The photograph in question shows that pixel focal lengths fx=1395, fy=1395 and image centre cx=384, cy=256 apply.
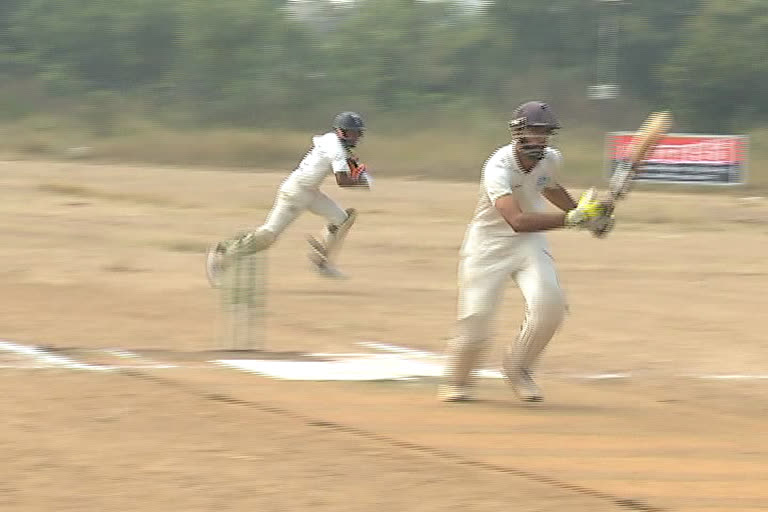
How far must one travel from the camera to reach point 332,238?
1535 centimetres

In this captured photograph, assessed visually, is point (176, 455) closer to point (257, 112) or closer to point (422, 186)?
point (422, 186)

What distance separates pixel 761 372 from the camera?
11000 mm

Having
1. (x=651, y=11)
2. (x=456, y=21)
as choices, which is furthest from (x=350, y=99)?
(x=651, y=11)

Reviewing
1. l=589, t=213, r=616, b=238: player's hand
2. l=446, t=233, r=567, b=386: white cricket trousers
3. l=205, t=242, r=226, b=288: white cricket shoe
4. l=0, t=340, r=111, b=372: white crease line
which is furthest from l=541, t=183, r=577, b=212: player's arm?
l=205, t=242, r=226, b=288: white cricket shoe

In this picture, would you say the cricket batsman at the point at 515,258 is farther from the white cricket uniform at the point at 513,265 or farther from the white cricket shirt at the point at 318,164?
the white cricket shirt at the point at 318,164

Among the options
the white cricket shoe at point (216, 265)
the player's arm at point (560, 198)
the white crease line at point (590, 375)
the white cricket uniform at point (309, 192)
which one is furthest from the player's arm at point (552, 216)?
the white cricket shoe at point (216, 265)

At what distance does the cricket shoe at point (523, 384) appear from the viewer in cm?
877

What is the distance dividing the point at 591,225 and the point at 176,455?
8.88ft

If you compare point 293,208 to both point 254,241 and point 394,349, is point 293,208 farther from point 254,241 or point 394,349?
point 394,349

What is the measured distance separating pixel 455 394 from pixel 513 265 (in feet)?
2.98

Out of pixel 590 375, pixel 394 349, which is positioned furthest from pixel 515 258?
pixel 394 349

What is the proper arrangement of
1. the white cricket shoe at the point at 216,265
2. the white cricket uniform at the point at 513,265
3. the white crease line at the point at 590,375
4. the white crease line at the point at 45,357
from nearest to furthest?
1. the white cricket uniform at the point at 513,265
2. the white crease line at the point at 45,357
3. the white crease line at the point at 590,375
4. the white cricket shoe at the point at 216,265

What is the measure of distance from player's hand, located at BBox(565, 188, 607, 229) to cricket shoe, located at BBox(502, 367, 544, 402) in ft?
4.09

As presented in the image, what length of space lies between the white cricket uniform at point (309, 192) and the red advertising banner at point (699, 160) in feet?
63.3
